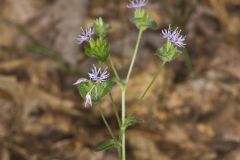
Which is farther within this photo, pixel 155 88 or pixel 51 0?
pixel 51 0

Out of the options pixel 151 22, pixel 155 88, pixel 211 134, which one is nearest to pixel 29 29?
pixel 155 88

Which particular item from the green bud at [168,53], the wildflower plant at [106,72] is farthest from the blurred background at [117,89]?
the green bud at [168,53]

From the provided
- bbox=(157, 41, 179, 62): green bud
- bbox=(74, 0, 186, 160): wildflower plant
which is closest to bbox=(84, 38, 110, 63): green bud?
bbox=(74, 0, 186, 160): wildflower plant

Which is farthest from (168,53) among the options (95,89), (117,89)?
(117,89)

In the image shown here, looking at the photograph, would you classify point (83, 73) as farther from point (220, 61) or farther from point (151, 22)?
point (151, 22)

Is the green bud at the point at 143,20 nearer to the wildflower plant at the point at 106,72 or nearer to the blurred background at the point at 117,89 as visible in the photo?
the wildflower plant at the point at 106,72
